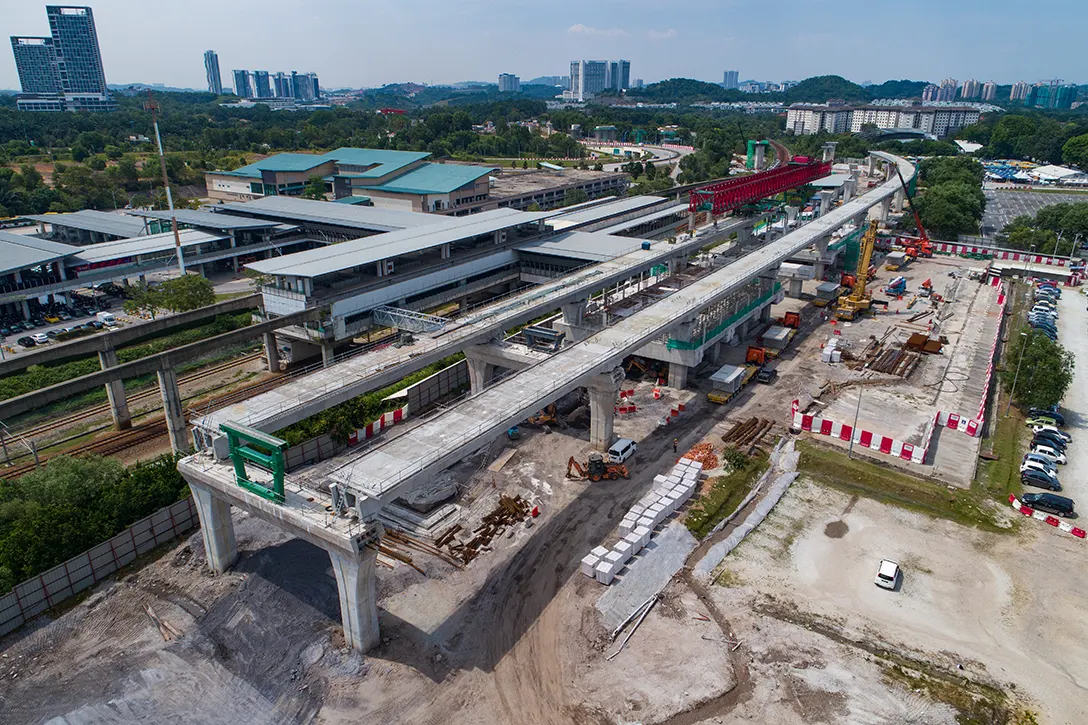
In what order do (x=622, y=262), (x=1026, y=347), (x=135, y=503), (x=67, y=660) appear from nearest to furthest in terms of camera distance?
1. (x=67, y=660)
2. (x=135, y=503)
3. (x=1026, y=347)
4. (x=622, y=262)

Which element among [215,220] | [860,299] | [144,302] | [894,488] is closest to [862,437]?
[894,488]

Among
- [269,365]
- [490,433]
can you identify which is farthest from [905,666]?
[269,365]

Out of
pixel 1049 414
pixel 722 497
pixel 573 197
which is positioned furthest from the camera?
pixel 573 197

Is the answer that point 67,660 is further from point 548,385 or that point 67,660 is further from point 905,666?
point 905,666

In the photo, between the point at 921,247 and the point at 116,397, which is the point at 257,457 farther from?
the point at 921,247

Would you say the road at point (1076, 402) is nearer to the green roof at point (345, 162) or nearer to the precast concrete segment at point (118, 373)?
the precast concrete segment at point (118, 373)

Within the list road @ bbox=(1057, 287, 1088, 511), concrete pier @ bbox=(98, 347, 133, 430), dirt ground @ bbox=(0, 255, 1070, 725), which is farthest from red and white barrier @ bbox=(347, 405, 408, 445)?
road @ bbox=(1057, 287, 1088, 511)
